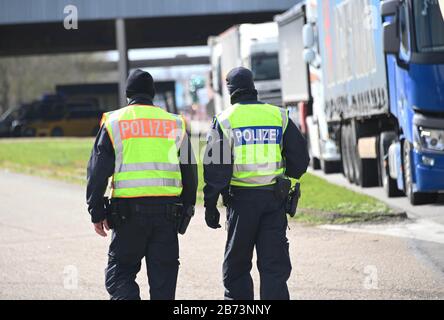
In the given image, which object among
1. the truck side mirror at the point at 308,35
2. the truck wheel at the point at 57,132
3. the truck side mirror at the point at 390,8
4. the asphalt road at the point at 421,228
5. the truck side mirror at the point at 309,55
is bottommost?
the asphalt road at the point at 421,228

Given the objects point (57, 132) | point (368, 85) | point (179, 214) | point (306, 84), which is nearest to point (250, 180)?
point (179, 214)

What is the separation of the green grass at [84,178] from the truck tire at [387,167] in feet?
1.61

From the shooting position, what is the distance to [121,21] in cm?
4834

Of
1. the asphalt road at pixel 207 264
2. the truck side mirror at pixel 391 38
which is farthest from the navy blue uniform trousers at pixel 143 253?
the truck side mirror at pixel 391 38

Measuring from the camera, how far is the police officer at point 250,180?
8.22m

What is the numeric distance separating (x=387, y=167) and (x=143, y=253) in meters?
10.6

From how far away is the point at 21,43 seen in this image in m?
59.9

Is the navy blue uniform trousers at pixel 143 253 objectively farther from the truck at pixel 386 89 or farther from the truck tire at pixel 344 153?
the truck tire at pixel 344 153

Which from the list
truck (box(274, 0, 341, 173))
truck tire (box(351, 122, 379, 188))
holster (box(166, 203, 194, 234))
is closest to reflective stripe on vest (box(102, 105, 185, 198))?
holster (box(166, 203, 194, 234))

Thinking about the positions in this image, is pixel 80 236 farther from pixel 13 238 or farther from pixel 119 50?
pixel 119 50

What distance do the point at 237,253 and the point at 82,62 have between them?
88.1m

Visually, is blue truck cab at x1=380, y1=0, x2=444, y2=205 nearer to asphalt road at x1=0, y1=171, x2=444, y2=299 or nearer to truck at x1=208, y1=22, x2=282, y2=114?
asphalt road at x1=0, y1=171, x2=444, y2=299

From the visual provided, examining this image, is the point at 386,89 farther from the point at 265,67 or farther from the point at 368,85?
the point at 265,67

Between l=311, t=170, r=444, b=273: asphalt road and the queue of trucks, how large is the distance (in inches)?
10.6
